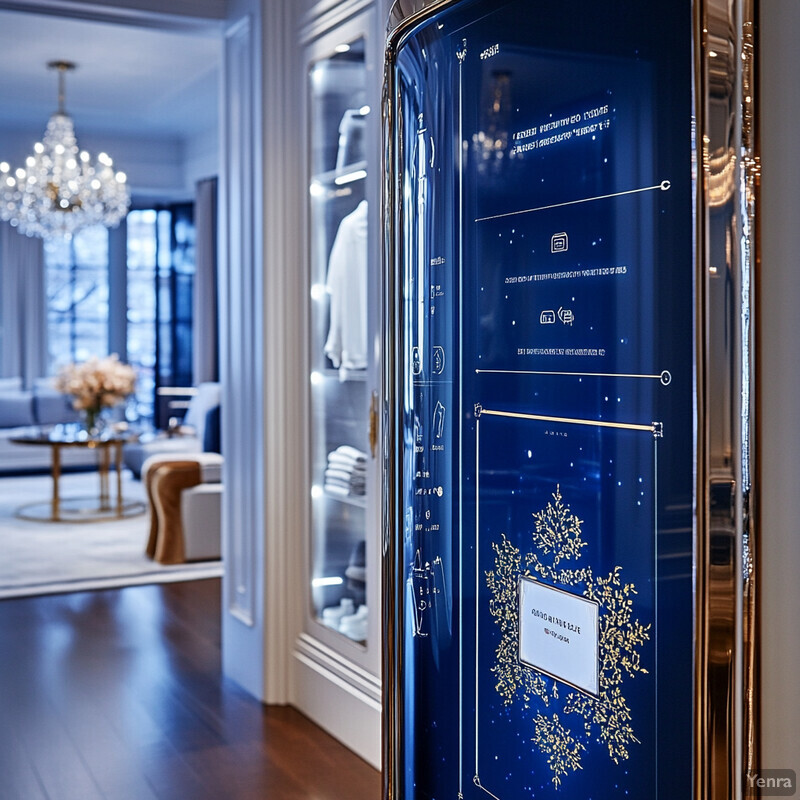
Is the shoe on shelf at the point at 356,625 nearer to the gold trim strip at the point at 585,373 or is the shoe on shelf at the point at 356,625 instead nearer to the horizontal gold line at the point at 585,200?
the gold trim strip at the point at 585,373

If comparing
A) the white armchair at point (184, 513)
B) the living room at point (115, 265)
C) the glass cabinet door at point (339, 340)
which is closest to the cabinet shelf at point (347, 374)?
the glass cabinet door at point (339, 340)

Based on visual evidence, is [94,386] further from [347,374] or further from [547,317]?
[547,317]

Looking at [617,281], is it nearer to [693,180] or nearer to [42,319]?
[693,180]

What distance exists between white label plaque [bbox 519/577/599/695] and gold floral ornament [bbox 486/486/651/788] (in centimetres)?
1

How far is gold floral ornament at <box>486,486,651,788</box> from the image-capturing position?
1600 millimetres

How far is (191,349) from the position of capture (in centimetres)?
1045

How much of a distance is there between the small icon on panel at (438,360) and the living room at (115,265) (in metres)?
4.81

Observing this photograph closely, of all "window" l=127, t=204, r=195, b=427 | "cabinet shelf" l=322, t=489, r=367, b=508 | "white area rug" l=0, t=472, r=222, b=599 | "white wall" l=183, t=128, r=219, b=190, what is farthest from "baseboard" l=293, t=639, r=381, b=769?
"window" l=127, t=204, r=195, b=427

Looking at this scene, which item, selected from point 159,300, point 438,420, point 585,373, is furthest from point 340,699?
point 159,300

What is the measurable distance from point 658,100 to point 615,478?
0.59 meters

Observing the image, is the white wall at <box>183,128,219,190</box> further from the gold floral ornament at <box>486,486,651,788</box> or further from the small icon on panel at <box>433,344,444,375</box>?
the gold floral ornament at <box>486,486,651,788</box>

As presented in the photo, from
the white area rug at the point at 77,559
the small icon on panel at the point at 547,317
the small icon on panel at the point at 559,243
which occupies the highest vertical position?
the small icon on panel at the point at 559,243

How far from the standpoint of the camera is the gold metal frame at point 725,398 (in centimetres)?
140

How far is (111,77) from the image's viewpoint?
298 inches
